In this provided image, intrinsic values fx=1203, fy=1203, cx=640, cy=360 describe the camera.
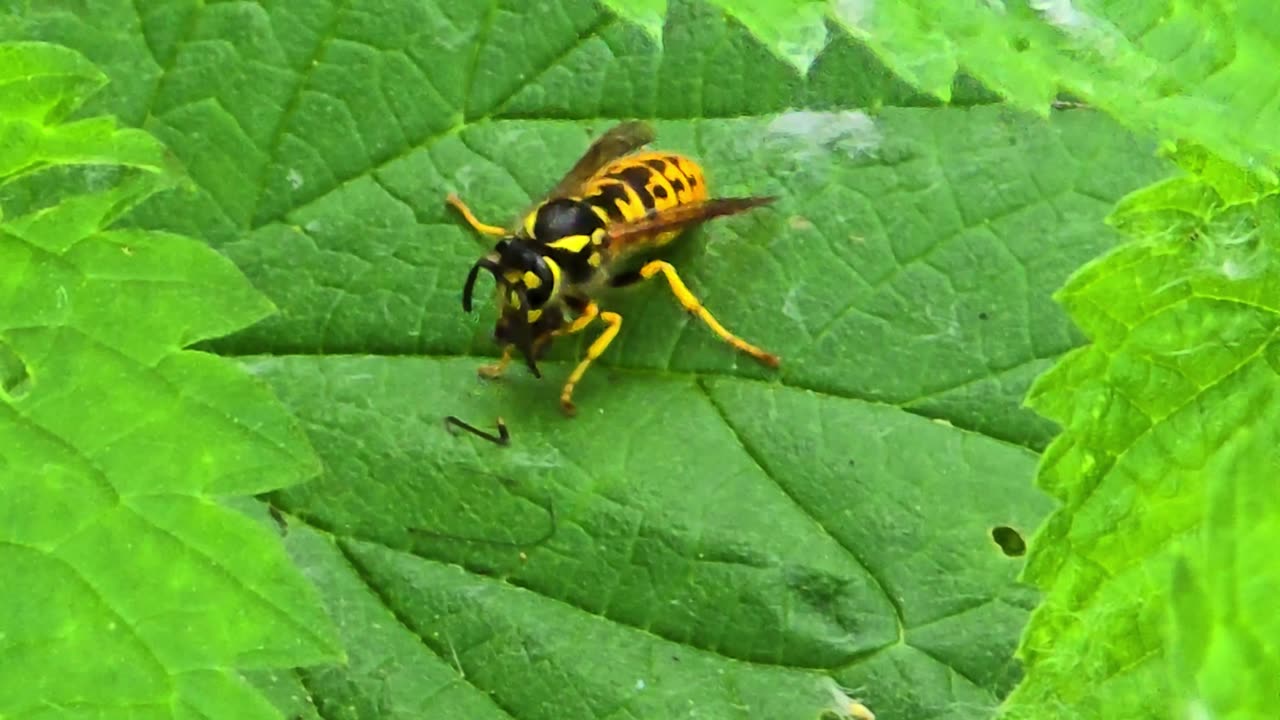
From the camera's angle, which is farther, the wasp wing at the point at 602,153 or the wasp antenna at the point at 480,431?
the wasp wing at the point at 602,153

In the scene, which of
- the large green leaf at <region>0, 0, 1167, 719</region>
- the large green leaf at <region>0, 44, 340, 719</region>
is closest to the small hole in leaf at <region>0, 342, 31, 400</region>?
the large green leaf at <region>0, 44, 340, 719</region>

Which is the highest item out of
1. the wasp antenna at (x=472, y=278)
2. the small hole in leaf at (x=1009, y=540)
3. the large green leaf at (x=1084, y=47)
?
the large green leaf at (x=1084, y=47)

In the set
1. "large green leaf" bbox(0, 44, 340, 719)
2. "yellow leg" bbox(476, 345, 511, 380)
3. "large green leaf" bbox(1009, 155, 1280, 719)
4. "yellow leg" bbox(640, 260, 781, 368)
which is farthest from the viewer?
"yellow leg" bbox(476, 345, 511, 380)

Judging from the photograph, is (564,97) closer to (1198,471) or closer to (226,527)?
(226,527)

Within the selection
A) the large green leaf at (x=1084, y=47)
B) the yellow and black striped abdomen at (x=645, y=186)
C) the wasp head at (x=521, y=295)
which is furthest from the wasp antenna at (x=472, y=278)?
the large green leaf at (x=1084, y=47)

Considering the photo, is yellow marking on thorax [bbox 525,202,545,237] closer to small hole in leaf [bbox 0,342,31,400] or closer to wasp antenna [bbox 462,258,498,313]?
wasp antenna [bbox 462,258,498,313]

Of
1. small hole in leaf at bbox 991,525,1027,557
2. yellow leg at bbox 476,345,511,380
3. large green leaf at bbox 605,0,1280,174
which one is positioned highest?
large green leaf at bbox 605,0,1280,174

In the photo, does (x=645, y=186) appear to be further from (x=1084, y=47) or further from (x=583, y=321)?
(x=1084, y=47)

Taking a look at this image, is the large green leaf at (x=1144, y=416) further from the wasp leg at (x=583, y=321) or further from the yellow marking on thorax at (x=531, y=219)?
the yellow marking on thorax at (x=531, y=219)
